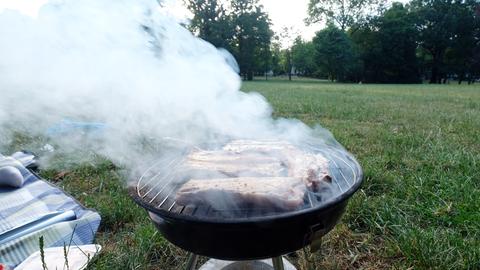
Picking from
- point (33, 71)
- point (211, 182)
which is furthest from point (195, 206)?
point (33, 71)

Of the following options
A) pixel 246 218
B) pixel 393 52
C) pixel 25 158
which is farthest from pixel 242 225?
pixel 393 52

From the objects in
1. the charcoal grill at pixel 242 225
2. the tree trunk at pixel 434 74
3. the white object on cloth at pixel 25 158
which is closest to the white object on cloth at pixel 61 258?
the charcoal grill at pixel 242 225

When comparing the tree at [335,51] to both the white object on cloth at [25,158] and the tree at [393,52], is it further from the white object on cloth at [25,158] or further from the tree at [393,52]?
the white object on cloth at [25,158]

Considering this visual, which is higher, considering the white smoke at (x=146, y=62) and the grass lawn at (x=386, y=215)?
the white smoke at (x=146, y=62)

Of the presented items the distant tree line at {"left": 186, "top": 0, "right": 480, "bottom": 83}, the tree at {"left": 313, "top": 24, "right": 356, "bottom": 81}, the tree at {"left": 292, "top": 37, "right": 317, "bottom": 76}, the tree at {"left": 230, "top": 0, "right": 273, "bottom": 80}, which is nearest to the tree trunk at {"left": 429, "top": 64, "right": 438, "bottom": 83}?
the distant tree line at {"left": 186, "top": 0, "right": 480, "bottom": 83}

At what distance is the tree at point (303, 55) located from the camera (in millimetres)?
40250

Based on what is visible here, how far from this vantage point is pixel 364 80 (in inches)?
1378

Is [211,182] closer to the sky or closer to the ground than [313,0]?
closer to the ground

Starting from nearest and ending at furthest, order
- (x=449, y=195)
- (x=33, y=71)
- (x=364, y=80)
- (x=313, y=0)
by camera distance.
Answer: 1. (x=449, y=195)
2. (x=33, y=71)
3. (x=364, y=80)
4. (x=313, y=0)

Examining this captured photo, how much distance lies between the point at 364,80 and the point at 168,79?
35.1 meters

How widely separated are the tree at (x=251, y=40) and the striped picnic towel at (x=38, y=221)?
91.1ft

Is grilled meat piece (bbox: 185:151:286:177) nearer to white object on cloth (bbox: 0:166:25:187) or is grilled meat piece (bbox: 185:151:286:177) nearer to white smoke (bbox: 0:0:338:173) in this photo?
white smoke (bbox: 0:0:338:173)


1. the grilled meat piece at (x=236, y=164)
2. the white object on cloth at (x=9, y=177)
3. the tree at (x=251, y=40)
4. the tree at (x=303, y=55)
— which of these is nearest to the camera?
the grilled meat piece at (x=236, y=164)

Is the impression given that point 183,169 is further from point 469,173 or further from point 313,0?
point 313,0
